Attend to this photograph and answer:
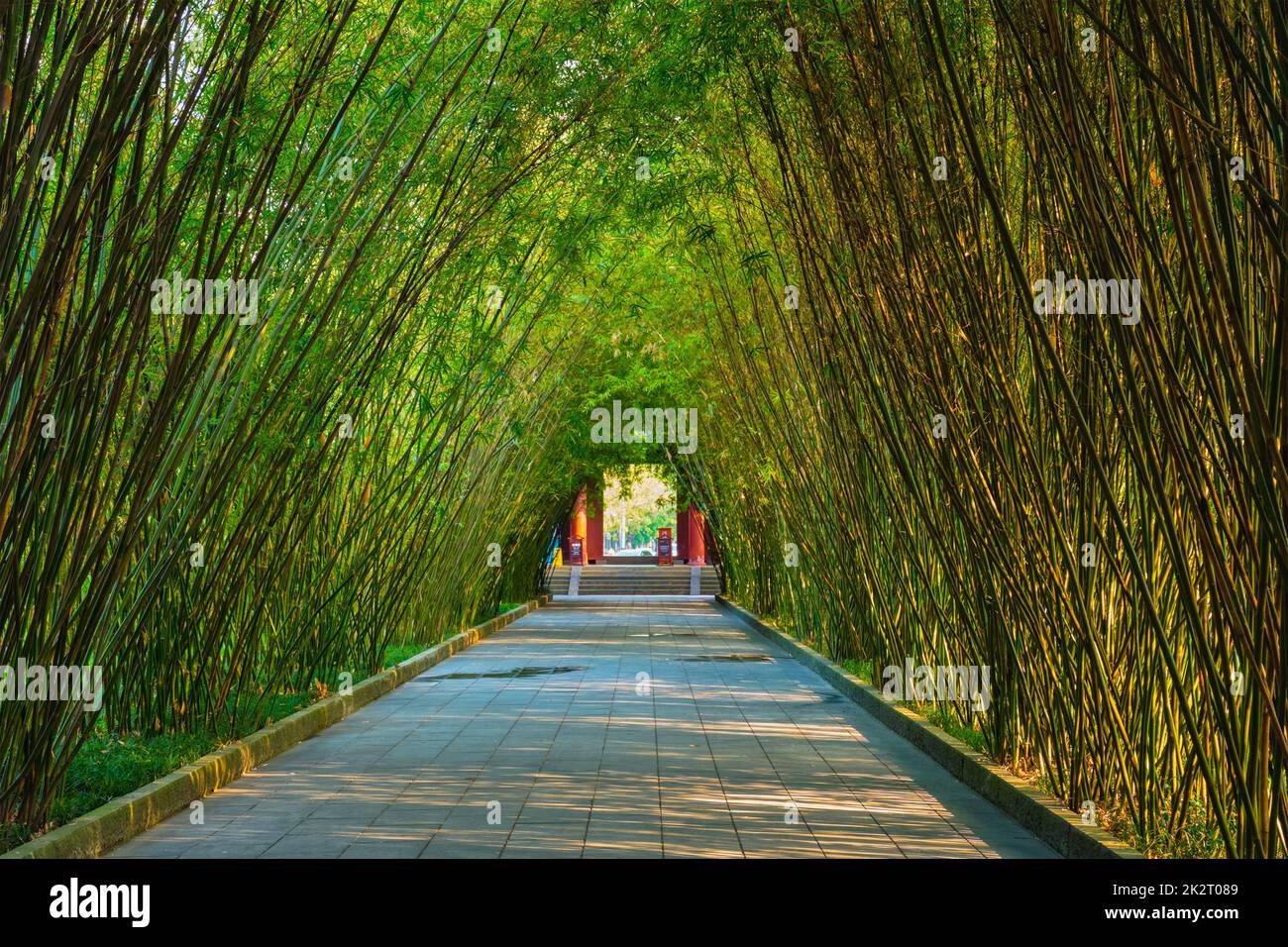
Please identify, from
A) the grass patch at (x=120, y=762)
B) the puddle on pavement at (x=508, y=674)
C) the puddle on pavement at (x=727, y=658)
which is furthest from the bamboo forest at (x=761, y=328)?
the puddle on pavement at (x=727, y=658)

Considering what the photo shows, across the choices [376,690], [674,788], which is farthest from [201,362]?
[376,690]

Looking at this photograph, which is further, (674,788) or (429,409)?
(429,409)

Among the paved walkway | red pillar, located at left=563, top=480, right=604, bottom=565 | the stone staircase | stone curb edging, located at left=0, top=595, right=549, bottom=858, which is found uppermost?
red pillar, located at left=563, top=480, right=604, bottom=565

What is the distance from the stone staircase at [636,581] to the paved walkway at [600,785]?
691 inches

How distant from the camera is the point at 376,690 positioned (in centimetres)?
862

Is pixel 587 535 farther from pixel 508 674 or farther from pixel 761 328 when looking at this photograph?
pixel 761 328

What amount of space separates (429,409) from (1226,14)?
18.9 ft

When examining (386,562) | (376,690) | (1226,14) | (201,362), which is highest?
(1226,14)

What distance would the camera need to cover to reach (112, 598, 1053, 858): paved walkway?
4227 millimetres

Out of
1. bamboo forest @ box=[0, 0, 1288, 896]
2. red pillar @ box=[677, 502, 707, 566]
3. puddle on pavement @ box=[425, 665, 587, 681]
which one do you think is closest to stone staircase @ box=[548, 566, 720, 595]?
red pillar @ box=[677, 502, 707, 566]

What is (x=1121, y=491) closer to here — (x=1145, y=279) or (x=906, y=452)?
(x=1145, y=279)

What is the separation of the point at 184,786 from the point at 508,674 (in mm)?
5411

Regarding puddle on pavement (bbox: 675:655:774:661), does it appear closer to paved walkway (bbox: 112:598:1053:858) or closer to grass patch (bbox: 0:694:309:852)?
paved walkway (bbox: 112:598:1053:858)

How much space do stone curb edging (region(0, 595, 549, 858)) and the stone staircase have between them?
18329 mm
